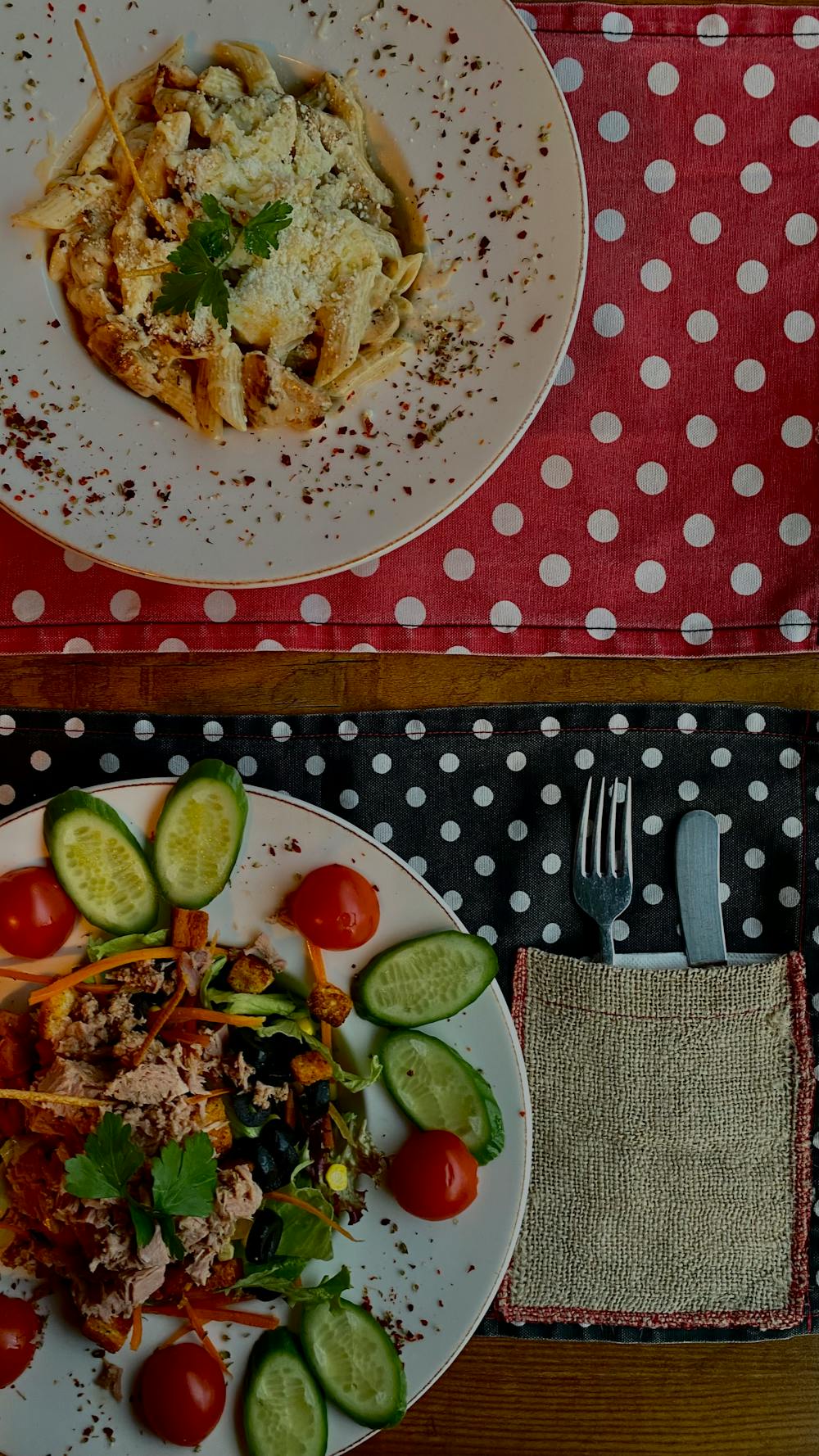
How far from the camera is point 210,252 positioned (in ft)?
5.30

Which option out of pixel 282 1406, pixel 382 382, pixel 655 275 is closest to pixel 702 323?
pixel 655 275

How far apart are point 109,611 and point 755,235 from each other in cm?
139

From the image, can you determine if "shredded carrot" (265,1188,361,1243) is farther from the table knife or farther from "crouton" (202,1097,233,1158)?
the table knife

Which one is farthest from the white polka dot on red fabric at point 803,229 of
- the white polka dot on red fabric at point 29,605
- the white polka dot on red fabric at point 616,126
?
the white polka dot on red fabric at point 29,605

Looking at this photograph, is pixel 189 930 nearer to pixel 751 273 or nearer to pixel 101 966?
pixel 101 966

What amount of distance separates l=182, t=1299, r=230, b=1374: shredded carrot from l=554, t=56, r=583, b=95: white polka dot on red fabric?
220 cm

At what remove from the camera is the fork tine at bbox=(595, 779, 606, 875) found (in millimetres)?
2057

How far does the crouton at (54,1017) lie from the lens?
67.9 inches

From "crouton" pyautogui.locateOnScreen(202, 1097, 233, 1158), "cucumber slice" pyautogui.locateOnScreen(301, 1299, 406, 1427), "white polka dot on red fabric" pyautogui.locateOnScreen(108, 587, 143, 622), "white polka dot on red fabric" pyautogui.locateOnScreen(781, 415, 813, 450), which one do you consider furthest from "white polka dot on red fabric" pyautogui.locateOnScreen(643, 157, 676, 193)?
"cucumber slice" pyautogui.locateOnScreen(301, 1299, 406, 1427)

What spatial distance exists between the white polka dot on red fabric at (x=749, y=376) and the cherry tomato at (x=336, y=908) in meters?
1.16

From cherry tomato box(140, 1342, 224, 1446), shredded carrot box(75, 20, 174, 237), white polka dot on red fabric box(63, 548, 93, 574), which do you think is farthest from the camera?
white polka dot on red fabric box(63, 548, 93, 574)

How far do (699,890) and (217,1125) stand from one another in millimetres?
975

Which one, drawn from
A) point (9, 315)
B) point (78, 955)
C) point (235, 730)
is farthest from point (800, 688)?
point (9, 315)

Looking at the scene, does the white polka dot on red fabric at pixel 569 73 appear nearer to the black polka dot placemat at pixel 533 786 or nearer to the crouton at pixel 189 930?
the black polka dot placemat at pixel 533 786
